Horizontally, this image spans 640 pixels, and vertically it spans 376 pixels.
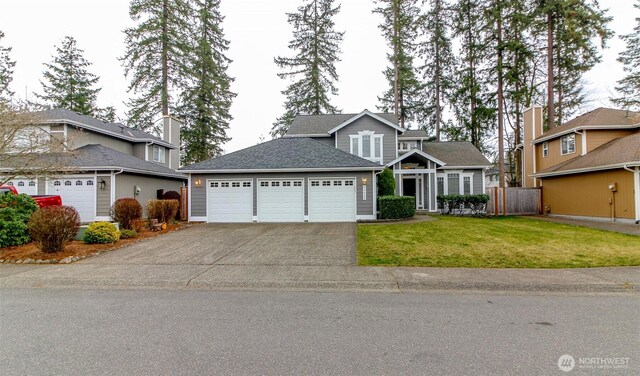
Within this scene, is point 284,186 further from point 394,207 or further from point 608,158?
point 608,158

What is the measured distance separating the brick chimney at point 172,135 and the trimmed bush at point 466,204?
21.2 m

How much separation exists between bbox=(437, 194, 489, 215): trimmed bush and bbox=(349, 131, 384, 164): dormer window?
5.05 metres

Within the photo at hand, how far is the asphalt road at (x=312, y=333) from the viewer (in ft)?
9.93

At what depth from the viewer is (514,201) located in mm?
20094

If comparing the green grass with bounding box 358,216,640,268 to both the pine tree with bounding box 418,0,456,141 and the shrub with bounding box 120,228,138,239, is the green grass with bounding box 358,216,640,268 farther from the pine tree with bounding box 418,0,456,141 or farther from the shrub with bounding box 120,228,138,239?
the pine tree with bounding box 418,0,456,141

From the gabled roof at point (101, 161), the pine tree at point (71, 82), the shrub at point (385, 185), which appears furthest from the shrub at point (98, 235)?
the pine tree at point (71, 82)

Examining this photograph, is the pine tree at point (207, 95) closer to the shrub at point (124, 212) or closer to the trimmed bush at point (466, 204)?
the shrub at point (124, 212)

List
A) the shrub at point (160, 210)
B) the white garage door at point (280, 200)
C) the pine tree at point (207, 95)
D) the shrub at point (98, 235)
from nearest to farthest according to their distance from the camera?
the shrub at point (98, 235) < the shrub at point (160, 210) < the white garage door at point (280, 200) < the pine tree at point (207, 95)

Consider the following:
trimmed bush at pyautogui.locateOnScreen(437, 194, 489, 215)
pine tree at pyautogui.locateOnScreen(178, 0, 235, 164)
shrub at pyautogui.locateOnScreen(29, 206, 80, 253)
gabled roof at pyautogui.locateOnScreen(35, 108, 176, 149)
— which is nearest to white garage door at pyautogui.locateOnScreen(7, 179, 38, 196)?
gabled roof at pyautogui.locateOnScreen(35, 108, 176, 149)

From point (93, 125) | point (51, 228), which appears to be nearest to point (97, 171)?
point (93, 125)

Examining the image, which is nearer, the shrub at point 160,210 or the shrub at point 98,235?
the shrub at point 98,235

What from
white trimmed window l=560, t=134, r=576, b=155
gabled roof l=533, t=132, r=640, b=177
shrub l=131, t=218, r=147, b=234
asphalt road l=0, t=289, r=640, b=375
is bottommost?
asphalt road l=0, t=289, r=640, b=375

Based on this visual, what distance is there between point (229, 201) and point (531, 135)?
22.3m

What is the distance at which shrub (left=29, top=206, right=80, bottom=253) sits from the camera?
26.6ft
